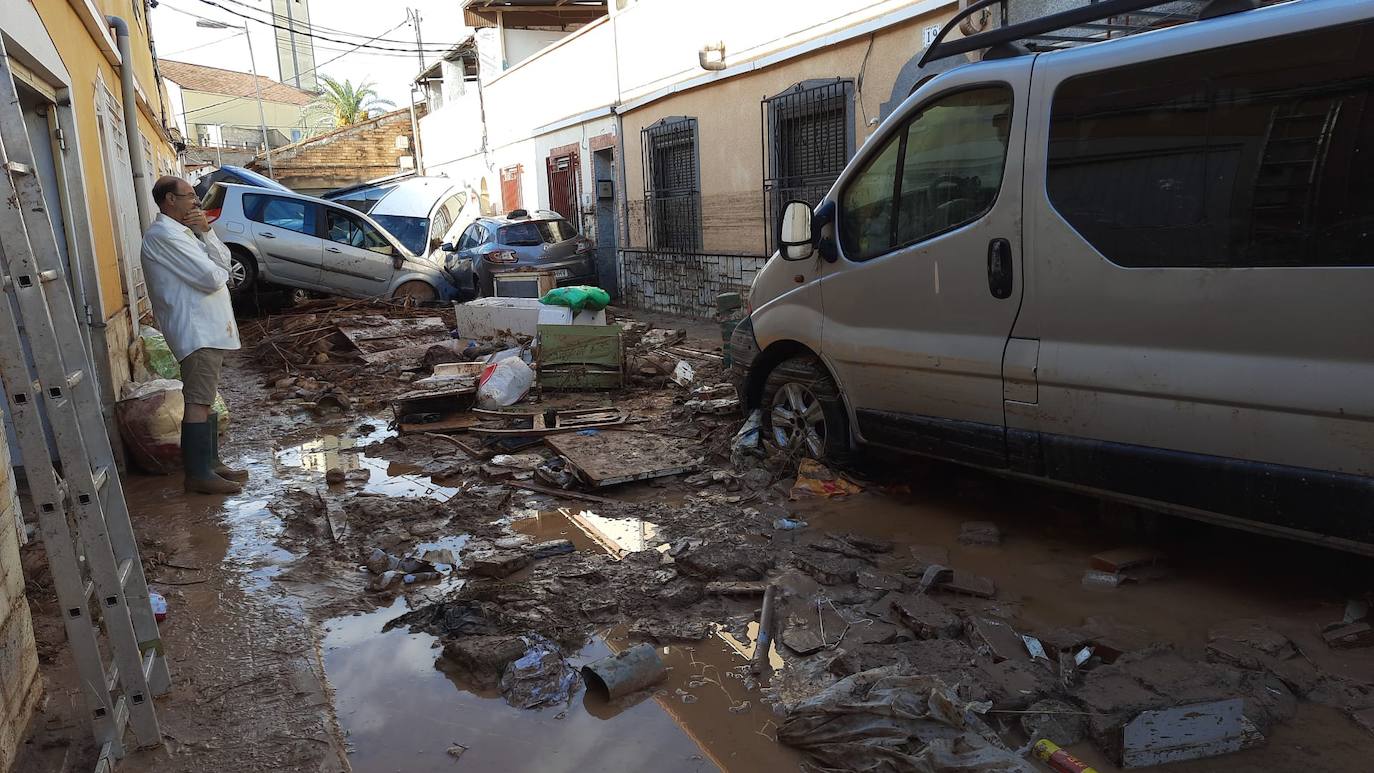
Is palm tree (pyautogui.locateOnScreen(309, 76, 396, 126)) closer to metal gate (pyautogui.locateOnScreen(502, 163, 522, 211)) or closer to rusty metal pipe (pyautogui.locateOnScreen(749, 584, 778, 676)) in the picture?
metal gate (pyautogui.locateOnScreen(502, 163, 522, 211))

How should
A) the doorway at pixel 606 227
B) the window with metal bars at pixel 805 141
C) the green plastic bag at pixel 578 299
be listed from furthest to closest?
the doorway at pixel 606 227 → the window with metal bars at pixel 805 141 → the green plastic bag at pixel 578 299

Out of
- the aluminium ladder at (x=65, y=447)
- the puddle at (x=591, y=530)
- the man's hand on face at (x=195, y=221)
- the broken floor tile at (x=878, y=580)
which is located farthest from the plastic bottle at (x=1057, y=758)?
the man's hand on face at (x=195, y=221)

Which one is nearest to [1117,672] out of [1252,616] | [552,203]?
[1252,616]

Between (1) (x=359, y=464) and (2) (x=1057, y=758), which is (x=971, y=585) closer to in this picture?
(2) (x=1057, y=758)

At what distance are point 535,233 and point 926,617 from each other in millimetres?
12932

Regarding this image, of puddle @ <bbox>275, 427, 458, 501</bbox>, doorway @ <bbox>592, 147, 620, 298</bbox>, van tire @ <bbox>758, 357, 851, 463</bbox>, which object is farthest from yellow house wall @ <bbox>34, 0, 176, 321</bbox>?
doorway @ <bbox>592, 147, 620, 298</bbox>

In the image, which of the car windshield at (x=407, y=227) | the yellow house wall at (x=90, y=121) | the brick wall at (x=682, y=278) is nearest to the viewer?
the yellow house wall at (x=90, y=121)

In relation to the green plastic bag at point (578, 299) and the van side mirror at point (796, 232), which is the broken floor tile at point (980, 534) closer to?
the van side mirror at point (796, 232)

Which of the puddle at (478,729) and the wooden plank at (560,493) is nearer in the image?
the puddle at (478,729)

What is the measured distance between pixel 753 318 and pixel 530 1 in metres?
19.7

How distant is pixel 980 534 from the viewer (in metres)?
4.29

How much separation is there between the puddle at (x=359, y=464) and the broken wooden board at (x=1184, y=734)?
4.06 meters

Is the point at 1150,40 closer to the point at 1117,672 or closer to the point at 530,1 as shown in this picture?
the point at 1117,672

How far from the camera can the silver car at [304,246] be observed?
13617 millimetres
